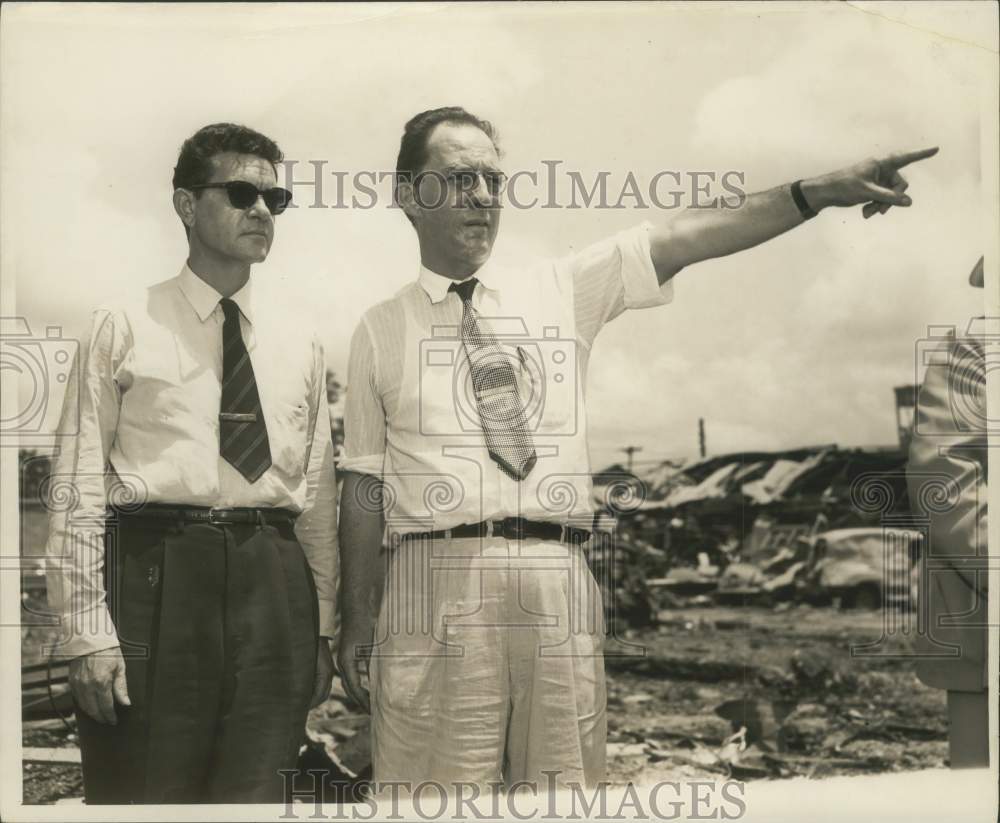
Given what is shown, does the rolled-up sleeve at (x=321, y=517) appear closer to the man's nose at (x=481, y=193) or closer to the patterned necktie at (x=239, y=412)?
the patterned necktie at (x=239, y=412)

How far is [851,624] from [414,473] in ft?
6.14

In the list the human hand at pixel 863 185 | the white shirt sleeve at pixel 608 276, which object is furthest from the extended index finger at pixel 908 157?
the white shirt sleeve at pixel 608 276

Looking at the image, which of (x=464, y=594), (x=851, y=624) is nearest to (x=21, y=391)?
(x=464, y=594)

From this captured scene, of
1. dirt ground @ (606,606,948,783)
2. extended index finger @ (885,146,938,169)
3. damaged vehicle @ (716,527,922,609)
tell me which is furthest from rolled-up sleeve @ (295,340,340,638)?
extended index finger @ (885,146,938,169)

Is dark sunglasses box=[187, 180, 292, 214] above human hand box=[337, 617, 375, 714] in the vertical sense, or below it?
above

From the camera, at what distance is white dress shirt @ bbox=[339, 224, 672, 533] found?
4.95 m

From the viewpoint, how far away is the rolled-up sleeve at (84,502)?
4.86 metres

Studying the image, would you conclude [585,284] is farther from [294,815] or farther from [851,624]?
[294,815]

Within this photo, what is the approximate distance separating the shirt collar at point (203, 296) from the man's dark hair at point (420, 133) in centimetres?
71

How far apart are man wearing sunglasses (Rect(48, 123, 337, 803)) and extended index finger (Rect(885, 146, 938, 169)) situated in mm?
2492

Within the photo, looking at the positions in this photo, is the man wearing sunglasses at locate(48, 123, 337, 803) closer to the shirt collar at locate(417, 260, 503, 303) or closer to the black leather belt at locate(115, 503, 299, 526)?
the black leather belt at locate(115, 503, 299, 526)

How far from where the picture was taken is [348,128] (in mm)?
5188

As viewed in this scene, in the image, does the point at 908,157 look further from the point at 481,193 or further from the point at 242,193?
the point at 242,193

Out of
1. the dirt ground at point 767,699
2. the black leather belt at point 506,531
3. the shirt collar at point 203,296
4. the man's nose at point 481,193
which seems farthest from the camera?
the dirt ground at point 767,699
